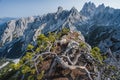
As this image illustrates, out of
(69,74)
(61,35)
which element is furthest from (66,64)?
(61,35)

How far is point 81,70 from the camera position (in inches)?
1422

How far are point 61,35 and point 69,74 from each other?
16.2m

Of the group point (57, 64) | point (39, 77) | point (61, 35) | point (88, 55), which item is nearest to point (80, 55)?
point (88, 55)

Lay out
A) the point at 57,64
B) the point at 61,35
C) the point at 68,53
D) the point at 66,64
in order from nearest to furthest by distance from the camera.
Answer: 1. the point at 66,64
2. the point at 57,64
3. the point at 68,53
4. the point at 61,35

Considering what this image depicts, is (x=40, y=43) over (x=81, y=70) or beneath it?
over

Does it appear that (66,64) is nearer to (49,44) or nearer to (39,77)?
(39,77)

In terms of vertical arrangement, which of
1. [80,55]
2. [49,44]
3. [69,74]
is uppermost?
[49,44]

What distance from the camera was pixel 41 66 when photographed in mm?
38656

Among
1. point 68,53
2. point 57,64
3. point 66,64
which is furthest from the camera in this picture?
point 68,53

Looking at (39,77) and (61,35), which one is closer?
(39,77)

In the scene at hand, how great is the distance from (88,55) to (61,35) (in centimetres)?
1370

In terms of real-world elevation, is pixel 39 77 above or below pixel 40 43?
below

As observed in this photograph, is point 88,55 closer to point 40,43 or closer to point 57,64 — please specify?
point 57,64

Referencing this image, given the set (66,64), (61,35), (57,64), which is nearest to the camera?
(66,64)
